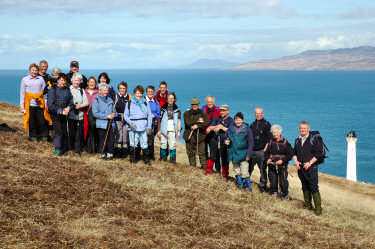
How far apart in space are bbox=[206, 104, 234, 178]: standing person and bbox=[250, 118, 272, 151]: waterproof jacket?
82 cm

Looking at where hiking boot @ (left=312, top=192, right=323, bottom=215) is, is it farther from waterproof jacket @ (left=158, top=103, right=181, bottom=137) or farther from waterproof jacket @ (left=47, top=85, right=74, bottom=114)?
waterproof jacket @ (left=47, top=85, right=74, bottom=114)

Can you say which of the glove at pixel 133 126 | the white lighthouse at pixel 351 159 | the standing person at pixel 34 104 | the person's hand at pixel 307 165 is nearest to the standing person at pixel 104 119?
the glove at pixel 133 126

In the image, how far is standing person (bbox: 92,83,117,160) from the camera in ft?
42.5

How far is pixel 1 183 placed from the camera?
30.3ft

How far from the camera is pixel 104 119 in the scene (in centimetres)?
1312

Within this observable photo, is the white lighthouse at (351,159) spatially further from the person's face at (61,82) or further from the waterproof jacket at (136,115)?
the person's face at (61,82)

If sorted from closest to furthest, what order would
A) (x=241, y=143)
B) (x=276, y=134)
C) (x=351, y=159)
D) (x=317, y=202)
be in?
(x=317, y=202) < (x=276, y=134) < (x=241, y=143) < (x=351, y=159)

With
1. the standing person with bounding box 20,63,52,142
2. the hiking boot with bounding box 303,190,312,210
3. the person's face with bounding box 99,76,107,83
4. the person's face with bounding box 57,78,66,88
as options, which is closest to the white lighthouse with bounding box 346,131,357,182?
the hiking boot with bounding box 303,190,312,210

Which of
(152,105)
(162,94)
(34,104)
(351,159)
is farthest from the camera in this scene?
(351,159)

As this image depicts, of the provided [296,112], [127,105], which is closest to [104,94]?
[127,105]

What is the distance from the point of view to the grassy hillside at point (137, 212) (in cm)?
750

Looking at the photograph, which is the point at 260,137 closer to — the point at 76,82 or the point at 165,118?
the point at 165,118

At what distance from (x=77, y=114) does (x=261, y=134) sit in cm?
617

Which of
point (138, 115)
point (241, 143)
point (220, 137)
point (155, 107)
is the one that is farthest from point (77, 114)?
point (241, 143)
